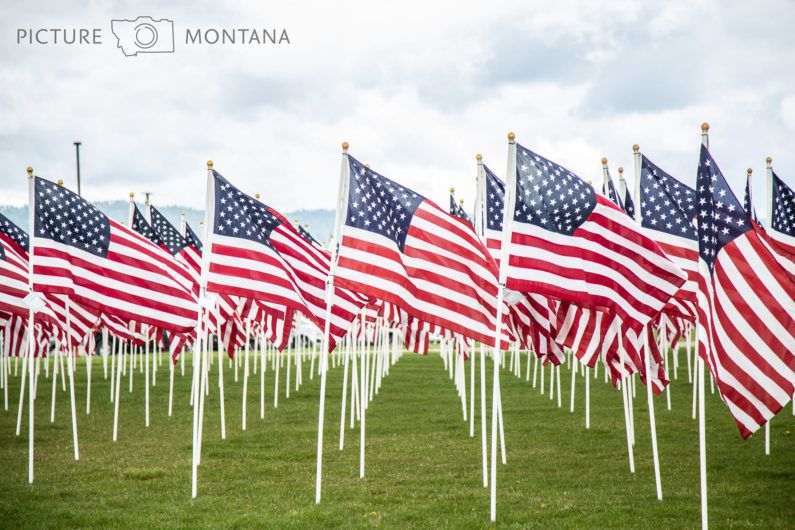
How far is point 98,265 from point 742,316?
1058cm

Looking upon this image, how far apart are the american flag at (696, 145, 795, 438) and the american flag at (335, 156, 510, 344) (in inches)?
142

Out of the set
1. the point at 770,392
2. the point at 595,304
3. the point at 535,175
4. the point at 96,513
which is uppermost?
the point at 535,175

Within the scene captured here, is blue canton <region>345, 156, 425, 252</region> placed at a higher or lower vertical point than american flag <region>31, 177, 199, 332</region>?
higher

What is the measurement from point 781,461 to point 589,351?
18.3ft

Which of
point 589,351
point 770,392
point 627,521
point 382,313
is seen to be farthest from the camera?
point 382,313

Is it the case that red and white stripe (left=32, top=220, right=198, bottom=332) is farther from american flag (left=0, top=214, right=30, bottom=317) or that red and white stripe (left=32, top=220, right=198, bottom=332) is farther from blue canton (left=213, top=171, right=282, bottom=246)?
american flag (left=0, top=214, right=30, bottom=317)

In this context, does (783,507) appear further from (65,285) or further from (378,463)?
(65,285)

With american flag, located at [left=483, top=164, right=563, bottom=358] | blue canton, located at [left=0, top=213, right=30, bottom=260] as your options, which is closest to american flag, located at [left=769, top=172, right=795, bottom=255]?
american flag, located at [left=483, top=164, right=563, bottom=358]

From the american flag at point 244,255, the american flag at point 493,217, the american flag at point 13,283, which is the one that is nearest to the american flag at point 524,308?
the american flag at point 493,217

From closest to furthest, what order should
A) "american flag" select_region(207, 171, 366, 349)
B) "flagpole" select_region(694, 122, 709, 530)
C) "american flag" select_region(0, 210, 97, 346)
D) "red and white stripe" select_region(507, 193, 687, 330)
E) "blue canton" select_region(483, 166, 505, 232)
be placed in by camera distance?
"flagpole" select_region(694, 122, 709, 530) → "red and white stripe" select_region(507, 193, 687, 330) → "american flag" select_region(207, 171, 366, 349) → "blue canton" select_region(483, 166, 505, 232) → "american flag" select_region(0, 210, 97, 346)

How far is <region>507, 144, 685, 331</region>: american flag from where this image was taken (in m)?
12.7

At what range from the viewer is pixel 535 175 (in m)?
13.0

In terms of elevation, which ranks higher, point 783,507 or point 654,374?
point 654,374

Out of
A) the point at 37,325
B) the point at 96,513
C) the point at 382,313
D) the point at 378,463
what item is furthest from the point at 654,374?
the point at 37,325
